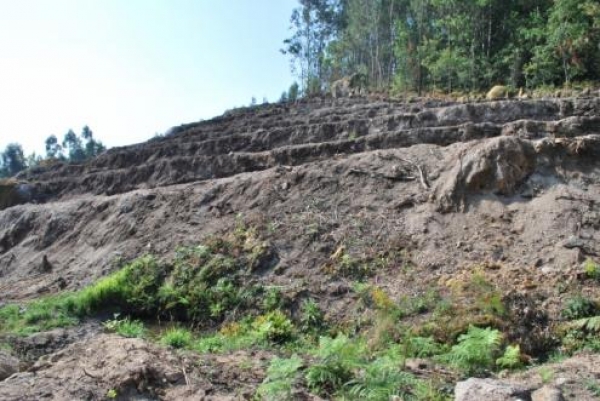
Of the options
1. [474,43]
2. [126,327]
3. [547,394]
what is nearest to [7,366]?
[126,327]

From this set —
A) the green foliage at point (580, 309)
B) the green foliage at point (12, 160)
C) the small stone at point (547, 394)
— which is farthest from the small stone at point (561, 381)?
the green foliage at point (12, 160)

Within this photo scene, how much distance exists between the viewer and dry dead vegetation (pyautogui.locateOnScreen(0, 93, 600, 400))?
5465 millimetres

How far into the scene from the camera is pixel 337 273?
9.20 metres

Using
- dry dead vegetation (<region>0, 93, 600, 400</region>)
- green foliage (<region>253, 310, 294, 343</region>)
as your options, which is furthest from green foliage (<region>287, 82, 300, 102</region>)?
green foliage (<region>253, 310, 294, 343</region>)

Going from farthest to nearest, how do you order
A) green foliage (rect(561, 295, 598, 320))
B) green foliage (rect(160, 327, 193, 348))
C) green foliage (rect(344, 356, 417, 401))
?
green foliage (rect(160, 327, 193, 348)) < green foliage (rect(561, 295, 598, 320)) < green foliage (rect(344, 356, 417, 401))

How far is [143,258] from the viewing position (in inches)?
423

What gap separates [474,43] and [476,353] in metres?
24.7

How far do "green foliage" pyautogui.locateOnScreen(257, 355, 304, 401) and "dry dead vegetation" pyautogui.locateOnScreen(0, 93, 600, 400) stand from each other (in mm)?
20

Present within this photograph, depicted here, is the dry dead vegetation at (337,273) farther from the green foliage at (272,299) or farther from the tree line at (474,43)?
the tree line at (474,43)

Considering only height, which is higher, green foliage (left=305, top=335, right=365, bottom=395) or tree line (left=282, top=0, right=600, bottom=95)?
tree line (left=282, top=0, right=600, bottom=95)

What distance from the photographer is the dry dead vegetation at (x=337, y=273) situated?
5.46 m

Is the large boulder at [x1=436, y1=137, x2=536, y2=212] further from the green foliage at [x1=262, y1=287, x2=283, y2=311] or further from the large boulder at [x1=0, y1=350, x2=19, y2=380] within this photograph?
the large boulder at [x1=0, y1=350, x2=19, y2=380]

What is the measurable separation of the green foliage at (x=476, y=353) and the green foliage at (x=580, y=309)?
1.42 metres

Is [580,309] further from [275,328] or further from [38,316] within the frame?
[38,316]
